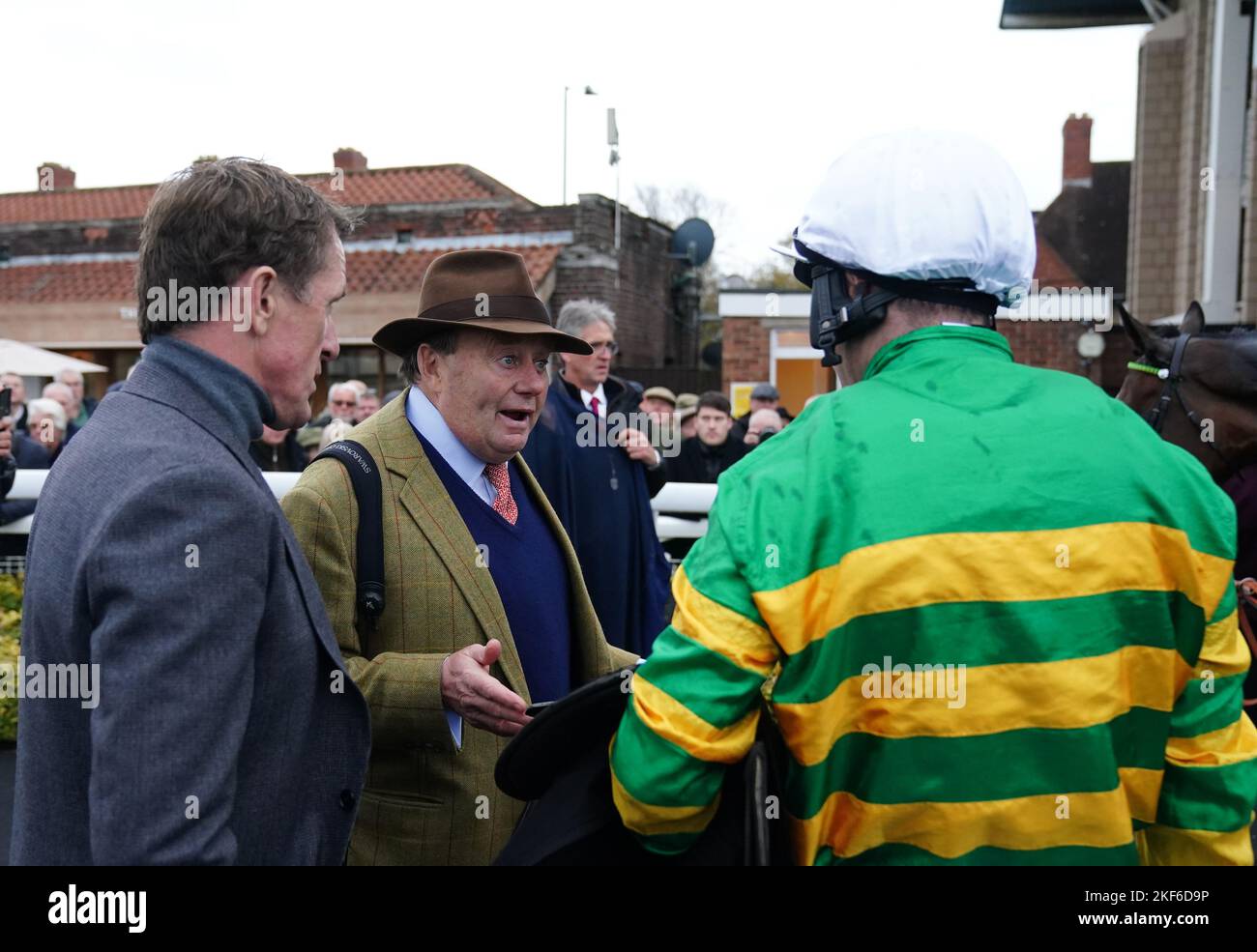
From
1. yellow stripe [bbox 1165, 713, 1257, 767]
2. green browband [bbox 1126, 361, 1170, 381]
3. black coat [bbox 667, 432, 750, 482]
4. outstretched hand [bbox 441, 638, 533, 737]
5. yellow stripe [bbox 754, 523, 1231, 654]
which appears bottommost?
black coat [bbox 667, 432, 750, 482]

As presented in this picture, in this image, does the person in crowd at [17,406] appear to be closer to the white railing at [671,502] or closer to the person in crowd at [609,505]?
the white railing at [671,502]

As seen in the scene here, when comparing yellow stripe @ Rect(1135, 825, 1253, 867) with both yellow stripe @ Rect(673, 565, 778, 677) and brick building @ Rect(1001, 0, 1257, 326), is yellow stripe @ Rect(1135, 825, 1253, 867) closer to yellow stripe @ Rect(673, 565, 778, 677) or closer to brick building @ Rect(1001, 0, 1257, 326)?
yellow stripe @ Rect(673, 565, 778, 677)

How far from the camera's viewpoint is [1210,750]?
5.08ft

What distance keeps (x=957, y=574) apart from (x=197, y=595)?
0.97m

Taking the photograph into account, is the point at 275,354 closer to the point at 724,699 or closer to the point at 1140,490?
the point at 724,699

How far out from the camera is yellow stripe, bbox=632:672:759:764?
139cm

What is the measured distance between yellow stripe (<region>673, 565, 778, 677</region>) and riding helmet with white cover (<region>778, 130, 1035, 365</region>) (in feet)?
1.51

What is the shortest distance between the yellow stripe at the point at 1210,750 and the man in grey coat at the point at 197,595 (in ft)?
4.08

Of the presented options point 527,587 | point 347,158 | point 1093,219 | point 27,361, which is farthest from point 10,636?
point 1093,219

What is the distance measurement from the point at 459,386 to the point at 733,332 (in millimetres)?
18236

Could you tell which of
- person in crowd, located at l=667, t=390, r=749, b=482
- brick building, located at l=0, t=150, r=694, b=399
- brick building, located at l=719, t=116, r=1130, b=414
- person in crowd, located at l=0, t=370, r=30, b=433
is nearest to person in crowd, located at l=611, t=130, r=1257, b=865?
person in crowd, located at l=667, t=390, r=749, b=482

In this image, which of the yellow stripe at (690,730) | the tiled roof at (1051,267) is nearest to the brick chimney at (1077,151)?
the tiled roof at (1051,267)

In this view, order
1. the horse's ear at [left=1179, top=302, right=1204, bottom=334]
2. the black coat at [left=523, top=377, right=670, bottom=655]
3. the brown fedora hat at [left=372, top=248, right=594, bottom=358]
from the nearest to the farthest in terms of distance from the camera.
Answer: the brown fedora hat at [left=372, top=248, right=594, bottom=358] < the horse's ear at [left=1179, top=302, right=1204, bottom=334] < the black coat at [left=523, top=377, right=670, bottom=655]
